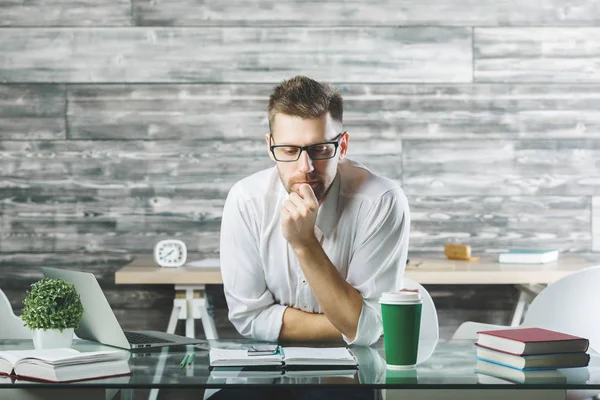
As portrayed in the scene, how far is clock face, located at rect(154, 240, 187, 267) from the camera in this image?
333cm

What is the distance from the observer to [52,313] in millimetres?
1629

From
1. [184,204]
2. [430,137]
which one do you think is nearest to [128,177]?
[184,204]

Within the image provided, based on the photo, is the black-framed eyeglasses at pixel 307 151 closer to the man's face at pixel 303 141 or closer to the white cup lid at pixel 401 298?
the man's face at pixel 303 141

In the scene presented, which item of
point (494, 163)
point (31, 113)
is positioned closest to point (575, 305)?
point (494, 163)

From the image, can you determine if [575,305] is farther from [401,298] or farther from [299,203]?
→ [401,298]

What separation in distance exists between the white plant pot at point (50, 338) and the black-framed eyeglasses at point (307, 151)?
0.64 meters

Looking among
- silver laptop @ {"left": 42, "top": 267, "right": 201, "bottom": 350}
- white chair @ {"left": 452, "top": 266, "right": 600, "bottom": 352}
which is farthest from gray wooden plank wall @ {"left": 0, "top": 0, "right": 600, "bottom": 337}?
silver laptop @ {"left": 42, "top": 267, "right": 201, "bottom": 350}

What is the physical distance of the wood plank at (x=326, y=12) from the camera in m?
3.62

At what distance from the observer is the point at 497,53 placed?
3646 mm

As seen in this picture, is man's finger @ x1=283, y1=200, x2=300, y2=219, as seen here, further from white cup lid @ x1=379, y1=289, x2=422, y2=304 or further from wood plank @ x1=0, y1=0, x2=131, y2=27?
wood plank @ x1=0, y1=0, x2=131, y2=27

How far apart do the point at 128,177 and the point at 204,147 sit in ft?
1.25

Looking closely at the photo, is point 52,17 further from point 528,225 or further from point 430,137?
point 528,225

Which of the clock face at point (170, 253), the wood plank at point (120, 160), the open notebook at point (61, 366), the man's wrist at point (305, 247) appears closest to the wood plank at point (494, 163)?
the wood plank at point (120, 160)

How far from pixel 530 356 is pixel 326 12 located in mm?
2499
